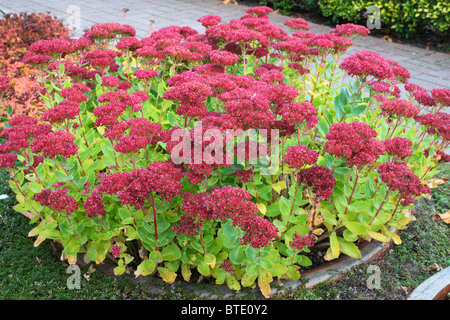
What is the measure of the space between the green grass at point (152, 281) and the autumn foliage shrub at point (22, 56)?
1.70 meters

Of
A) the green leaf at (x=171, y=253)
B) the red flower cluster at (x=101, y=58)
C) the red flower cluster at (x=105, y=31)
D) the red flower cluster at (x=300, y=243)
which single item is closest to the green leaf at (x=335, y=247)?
the red flower cluster at (x=300, y=243)

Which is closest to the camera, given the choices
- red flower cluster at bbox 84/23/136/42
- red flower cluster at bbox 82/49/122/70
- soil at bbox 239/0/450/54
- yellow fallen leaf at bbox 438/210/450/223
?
red flower cluster at bbox 82/49/122/70

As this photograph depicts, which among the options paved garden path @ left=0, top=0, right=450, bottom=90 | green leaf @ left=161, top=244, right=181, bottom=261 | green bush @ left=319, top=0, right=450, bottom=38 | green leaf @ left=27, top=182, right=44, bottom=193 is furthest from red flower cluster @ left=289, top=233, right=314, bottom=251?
green bush @ left=319, top=0, right=450, bottom=38

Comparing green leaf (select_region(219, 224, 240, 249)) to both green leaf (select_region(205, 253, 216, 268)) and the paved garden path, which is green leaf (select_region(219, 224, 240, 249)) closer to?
green leaf (select_region(205, 253, 216, 268))

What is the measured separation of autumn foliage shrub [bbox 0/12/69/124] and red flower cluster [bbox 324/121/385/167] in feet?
11.4

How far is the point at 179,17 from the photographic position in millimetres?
9094

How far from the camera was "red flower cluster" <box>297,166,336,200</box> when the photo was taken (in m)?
2.14

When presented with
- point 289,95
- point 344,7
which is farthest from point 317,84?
point 344,7

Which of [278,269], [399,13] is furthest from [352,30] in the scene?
[399,13]

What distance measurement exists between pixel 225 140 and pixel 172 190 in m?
0.36

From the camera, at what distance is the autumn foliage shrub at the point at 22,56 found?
4.50 m

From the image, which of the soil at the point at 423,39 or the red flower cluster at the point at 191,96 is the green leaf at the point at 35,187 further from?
the soil at the point at 423,39

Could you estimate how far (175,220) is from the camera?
2.32 m
